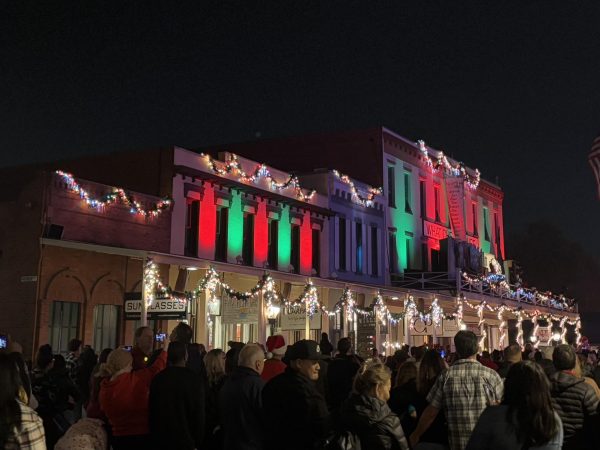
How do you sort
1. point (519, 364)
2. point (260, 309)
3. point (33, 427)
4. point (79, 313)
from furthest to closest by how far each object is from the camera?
point (260, 309) < point (79, 313) < point (519, 364) < point (33, 427)

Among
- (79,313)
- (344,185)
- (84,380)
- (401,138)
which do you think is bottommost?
(84,380)

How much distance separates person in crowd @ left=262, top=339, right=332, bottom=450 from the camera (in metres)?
5.88

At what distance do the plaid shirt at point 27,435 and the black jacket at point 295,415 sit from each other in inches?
83.5

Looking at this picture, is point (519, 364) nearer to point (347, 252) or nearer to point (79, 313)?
point (79, 313)

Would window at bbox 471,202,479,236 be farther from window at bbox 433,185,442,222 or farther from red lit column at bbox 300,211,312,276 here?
red lit column at bbox 300,211,312,276

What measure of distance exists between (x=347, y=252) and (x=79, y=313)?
44.2ft

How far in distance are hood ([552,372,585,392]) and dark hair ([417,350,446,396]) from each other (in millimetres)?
1092

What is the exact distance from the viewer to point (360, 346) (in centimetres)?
2519

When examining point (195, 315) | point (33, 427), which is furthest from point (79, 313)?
point (33, 427)

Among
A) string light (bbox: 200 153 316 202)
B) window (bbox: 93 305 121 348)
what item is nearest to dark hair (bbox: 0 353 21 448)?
window (bbox: 93 305 121 348)

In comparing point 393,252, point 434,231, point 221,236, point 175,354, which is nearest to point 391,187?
point 393,252

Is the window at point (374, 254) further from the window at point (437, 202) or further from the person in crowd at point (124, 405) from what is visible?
the person in crowd at point (124, 405)

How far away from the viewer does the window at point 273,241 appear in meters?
26.6

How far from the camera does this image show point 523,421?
4902mm
